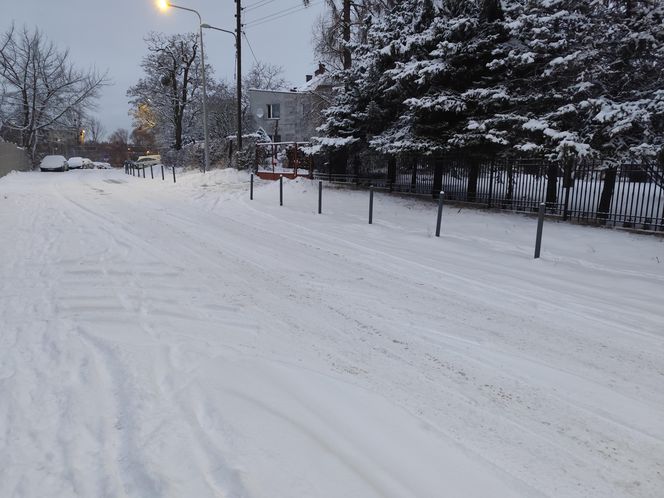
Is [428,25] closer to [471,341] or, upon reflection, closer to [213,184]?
[213,184]

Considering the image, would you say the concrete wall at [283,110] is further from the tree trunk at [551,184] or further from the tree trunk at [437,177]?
the tree trunk at [551,184]

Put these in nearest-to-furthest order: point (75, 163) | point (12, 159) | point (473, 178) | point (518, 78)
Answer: point (518, 78) < point (473, 178) < point (12, 159) < point (75, 163)

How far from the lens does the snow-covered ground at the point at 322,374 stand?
2771mm

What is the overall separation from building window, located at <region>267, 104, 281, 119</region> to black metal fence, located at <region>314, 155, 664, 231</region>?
37592mm

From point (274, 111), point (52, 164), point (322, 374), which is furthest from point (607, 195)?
point (274, 111)

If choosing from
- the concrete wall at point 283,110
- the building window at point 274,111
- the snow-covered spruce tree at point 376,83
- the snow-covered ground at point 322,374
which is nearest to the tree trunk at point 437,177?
the snow-covered spruce tree at point 376,83

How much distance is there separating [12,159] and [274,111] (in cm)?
2634

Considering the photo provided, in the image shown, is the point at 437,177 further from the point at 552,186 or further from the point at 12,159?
the point at 12,159

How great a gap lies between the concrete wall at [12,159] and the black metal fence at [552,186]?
2828 centimetres

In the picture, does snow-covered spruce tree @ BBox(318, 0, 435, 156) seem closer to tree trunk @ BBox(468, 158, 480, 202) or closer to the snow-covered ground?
tree trunk @ BBox(468, 158, 480, 202)

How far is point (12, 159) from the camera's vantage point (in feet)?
117

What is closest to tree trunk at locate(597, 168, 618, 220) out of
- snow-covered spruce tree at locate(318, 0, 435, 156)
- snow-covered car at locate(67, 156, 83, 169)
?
snow-covered spruce tree at locate(318, 0, 435, 156)

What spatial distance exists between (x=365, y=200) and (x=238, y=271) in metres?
10.2

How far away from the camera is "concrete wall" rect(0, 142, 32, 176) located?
103 feet
